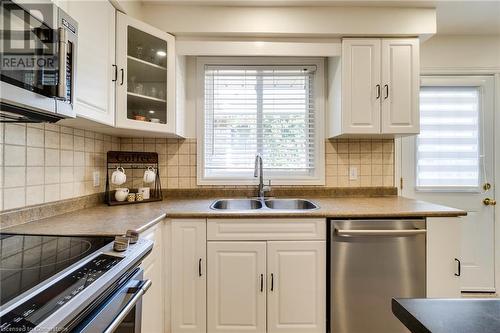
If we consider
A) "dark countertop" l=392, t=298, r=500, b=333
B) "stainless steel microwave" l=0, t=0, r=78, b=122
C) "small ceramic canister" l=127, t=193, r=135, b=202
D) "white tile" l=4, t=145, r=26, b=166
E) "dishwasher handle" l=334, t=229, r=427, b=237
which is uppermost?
"stainless steel microwave" l=0, t=0, r=78, b=122

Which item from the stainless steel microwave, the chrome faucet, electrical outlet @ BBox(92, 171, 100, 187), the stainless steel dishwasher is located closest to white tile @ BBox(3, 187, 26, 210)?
the stainless steel microwave

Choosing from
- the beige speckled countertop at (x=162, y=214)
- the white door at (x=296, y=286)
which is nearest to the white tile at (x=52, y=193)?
the beige speckled countertop at (x=162, y=214)

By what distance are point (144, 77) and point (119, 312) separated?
1582 mm

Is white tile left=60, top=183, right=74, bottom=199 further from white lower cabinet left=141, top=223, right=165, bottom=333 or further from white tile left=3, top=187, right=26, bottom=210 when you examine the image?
white lower cabinet left=141, top=223, right=165, bottom=333

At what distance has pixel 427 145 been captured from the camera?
2369 millimetres

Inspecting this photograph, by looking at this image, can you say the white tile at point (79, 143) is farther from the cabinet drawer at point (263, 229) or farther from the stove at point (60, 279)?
the cabinet drawer at point (263, 229)

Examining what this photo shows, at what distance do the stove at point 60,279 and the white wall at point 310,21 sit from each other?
1.67 metres

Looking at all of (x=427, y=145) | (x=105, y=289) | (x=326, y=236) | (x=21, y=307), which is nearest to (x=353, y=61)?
(x=427, y=145)

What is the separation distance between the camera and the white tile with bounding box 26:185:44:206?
4.14 feet

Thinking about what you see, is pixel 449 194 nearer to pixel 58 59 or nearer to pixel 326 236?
pixel 326 236

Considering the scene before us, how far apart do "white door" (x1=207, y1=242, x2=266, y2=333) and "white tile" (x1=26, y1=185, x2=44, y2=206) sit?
0.98 meters

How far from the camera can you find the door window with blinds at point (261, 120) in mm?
2277

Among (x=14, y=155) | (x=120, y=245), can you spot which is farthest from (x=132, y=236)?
(x=14, y=155)

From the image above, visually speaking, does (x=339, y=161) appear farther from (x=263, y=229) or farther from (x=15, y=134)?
(x=15, y=134)
